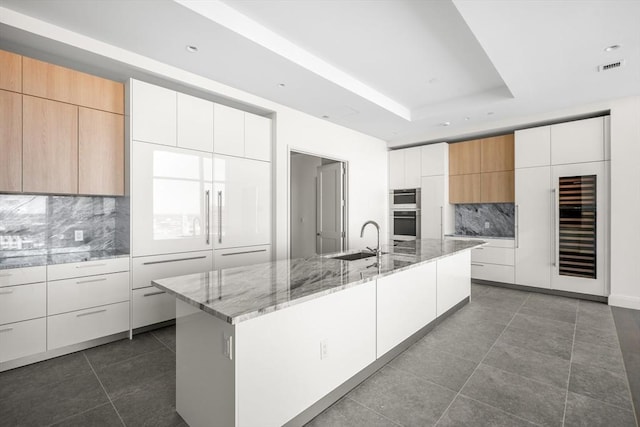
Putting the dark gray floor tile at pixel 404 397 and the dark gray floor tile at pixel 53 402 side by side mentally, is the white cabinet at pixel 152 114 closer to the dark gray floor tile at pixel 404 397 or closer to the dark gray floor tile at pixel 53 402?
the dark gray floor tile at pixel 53 402

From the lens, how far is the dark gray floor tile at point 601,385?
202cm

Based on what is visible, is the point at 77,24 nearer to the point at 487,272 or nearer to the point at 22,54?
the point at 22,54

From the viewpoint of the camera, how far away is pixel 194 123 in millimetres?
3426

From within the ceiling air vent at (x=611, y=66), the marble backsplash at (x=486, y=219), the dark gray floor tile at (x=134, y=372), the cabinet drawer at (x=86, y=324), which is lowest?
the dark gray floor tile at (x=134, y=372)

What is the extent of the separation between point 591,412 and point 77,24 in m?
4.67

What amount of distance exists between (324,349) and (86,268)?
232 centimetres

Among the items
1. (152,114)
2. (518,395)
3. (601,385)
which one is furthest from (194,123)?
(601,385)

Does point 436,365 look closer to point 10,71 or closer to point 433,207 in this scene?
point 433,207

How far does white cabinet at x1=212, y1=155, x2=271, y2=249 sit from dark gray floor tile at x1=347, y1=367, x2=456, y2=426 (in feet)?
7.57

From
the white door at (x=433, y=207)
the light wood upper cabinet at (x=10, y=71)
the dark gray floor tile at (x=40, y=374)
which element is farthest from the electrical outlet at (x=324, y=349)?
the white door at (x=433, y=207)

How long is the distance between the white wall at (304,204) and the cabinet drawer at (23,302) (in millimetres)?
4089

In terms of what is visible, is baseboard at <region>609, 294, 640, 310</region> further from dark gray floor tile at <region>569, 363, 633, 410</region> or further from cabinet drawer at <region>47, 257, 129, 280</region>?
cabinet drawer at <region>47, 257, 129, 280</region>

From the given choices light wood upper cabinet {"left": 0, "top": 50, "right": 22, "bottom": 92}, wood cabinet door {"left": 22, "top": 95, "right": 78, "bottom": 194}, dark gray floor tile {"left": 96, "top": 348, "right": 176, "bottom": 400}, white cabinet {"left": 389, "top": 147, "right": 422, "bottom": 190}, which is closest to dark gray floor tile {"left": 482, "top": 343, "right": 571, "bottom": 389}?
dark gray floor tile {"left": 96, "top": 348, "right": 176, "bottom": 400}

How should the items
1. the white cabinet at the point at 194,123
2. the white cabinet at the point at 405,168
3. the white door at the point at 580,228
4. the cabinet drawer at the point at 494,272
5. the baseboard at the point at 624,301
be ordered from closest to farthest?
the white cabinet at the point at 194,123
the baseboard at the point at 624,301
the white door at the point at 580,228
the cabinet drawer at the point at 494,272
the white cabinet at the point at 405,168
